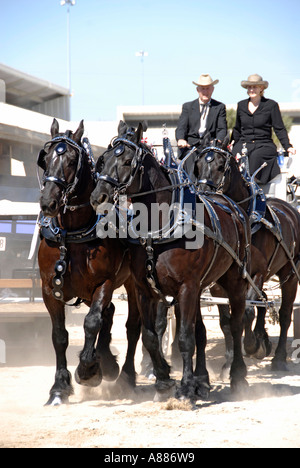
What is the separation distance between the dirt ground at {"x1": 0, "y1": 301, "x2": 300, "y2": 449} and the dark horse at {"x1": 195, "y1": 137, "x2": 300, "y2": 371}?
0.66 m

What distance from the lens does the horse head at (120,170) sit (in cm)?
528

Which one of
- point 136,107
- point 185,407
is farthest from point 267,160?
point 136,107

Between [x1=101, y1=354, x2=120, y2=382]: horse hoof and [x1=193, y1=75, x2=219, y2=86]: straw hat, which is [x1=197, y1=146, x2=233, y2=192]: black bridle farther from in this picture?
[x1=101, y1=354, x2=120, y2=382]: horse hoof

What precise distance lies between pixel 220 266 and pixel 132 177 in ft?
4.55

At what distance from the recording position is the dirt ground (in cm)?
443

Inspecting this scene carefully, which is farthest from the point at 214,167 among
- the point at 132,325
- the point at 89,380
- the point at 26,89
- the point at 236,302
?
the point at 26,89

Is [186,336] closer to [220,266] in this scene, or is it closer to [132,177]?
[220,266]

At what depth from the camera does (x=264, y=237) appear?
7641 mm

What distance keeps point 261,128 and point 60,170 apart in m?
3.83

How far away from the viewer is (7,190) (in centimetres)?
1491

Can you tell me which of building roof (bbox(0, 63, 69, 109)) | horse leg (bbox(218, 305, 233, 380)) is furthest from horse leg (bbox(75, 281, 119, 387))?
building roof (bbox(0, 63, 69, 109))

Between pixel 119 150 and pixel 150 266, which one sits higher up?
pixel 119 150

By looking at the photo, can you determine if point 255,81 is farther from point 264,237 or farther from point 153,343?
point 153,343

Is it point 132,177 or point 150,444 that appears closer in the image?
point 150,444
